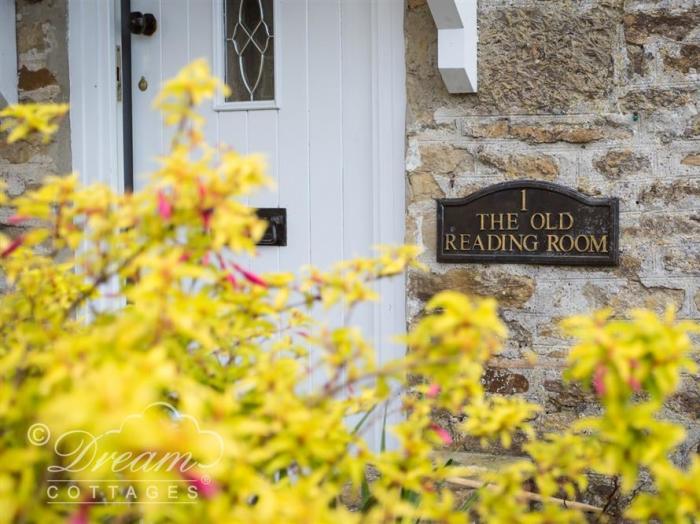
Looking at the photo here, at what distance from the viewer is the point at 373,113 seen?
3066 mm

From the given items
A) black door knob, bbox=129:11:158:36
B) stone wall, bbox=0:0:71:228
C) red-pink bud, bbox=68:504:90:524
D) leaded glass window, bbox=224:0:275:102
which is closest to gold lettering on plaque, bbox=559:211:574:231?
leaded glass window, bbox=224:0:275:102

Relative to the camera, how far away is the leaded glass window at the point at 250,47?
10.4ft

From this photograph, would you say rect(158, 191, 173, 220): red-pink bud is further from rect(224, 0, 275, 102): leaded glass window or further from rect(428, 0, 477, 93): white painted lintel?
rect(224, 0, 275, 102): leaded glass window

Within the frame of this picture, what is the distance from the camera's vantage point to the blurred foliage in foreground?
1056mm

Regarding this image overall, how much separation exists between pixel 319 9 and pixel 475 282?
3.49 ft

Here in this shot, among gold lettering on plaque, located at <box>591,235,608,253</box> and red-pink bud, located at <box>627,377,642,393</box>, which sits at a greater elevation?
gold lettering on plaque, located at <box>591,235,608,253</box>

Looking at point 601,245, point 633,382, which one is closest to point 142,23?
point 601,245

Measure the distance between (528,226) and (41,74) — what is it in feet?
5.98

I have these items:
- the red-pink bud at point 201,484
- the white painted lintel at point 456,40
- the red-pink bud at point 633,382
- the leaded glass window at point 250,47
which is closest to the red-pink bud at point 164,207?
the red-pink bud at point 201,484

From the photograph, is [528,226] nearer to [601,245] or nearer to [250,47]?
[601,245]

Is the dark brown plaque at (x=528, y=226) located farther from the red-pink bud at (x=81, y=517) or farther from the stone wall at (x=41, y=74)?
the red-pink bud at (x=81, y=517)

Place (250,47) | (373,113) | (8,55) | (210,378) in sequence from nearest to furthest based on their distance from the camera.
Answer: (210,378), (373,113), (250,47), (8,55)

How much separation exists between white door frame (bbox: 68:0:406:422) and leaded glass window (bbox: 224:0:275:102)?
0.12 meters

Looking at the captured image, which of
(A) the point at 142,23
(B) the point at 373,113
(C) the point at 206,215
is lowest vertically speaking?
(C) the point at 206,215
